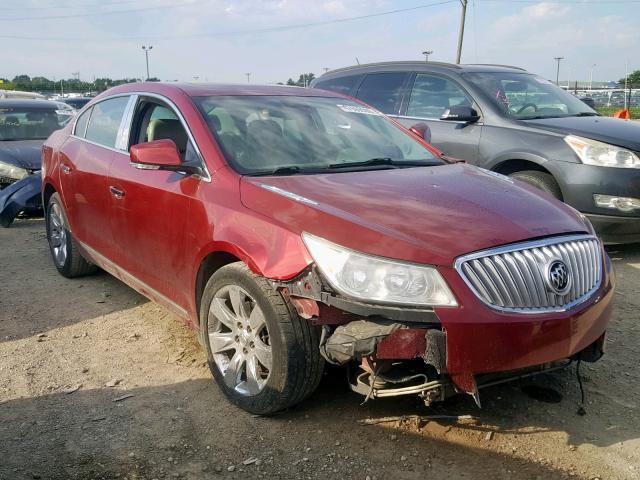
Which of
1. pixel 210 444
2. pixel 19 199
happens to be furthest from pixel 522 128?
pixel 19 199

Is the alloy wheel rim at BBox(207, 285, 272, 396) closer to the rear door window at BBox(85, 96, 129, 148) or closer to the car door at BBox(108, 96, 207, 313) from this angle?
the car door at BBox(108, 96, 207, 313)

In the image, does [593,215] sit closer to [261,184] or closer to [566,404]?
[566,404]

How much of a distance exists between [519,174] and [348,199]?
371 cm

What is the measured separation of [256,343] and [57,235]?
343cm

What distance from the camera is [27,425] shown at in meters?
3.12

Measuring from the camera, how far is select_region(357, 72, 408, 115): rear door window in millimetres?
7355

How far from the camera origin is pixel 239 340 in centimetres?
320

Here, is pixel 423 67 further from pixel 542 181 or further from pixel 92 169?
pixel 92 169

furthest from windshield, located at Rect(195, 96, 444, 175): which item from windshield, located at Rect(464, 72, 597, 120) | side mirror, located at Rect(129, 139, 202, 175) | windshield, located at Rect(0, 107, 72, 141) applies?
windshield, located at Rect(0, 107, 72, 141)

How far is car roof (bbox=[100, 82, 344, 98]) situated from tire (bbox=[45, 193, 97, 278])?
4.73 feet

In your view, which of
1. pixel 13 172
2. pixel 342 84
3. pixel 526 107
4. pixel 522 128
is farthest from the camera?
pixel 13 172

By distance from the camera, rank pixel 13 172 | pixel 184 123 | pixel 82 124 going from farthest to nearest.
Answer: pixel 13 172 → pixel 82 124 → pixel 184 123

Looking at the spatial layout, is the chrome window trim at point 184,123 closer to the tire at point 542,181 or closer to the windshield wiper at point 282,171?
the windshield wiper at point 282,171

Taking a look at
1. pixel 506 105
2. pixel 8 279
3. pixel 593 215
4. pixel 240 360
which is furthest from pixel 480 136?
pixel 8 279
